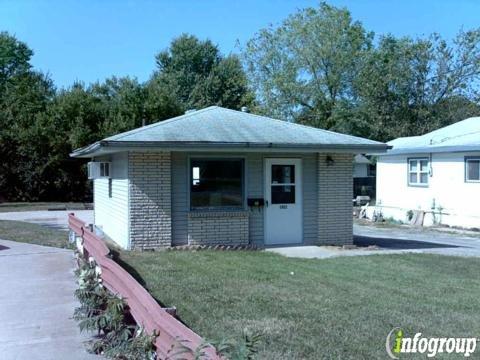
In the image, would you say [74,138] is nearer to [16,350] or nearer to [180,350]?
[16,350]

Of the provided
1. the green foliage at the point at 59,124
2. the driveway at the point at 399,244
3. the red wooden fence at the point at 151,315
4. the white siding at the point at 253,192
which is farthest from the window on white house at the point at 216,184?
the green foliage at the point at 59,124

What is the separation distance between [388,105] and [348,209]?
26.7m

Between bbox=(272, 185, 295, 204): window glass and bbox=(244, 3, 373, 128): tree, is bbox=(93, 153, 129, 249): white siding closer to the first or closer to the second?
bbox=(272, 185, 295, 204): window glass

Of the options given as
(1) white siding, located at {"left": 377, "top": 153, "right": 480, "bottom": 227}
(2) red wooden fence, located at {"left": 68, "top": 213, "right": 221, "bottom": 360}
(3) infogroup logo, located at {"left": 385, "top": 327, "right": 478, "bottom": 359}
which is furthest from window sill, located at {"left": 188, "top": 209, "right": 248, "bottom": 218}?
(1) white siding, located at {"left": 377, "top": 153, "right": 480, "bottom": 227}

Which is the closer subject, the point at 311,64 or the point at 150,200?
the point at 150,200

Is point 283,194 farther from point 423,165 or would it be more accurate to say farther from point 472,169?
point 423,165

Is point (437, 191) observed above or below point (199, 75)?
below

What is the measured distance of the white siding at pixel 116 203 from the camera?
44.8 feet

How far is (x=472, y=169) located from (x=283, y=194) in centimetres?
940

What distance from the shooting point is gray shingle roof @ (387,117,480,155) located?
2027 centimetres

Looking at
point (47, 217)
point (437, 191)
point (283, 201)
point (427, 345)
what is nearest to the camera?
point (427, 345)

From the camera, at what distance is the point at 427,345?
5758 mm

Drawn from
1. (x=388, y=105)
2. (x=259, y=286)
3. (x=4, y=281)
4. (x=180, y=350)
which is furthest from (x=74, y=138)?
(x=180, y=350)

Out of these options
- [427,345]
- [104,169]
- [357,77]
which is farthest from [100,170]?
[357,77]
